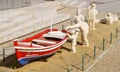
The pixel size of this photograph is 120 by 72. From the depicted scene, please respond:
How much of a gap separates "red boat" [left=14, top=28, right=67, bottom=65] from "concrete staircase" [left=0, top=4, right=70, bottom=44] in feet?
17.6

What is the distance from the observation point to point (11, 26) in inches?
1009

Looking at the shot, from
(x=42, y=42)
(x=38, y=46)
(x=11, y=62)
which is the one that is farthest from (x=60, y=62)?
(x=11, y=62)

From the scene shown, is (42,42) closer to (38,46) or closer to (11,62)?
(38,46)

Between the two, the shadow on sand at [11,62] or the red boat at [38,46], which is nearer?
the red boat at [38,46]

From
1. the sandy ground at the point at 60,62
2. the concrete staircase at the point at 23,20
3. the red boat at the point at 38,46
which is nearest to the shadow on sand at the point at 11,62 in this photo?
the sandy ground at the point at 60,62

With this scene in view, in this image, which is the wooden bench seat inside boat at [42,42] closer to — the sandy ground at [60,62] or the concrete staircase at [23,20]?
the sandy ground at [60,62]

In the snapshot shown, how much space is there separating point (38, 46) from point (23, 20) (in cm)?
1116

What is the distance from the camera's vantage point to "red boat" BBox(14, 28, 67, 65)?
16.1 meters

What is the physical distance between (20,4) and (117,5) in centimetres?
1709

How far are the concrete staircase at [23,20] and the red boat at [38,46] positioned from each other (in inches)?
211

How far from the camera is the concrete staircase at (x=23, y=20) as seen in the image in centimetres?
2425

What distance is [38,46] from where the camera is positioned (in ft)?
55.6

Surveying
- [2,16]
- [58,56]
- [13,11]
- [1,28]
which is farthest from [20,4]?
[58,56]

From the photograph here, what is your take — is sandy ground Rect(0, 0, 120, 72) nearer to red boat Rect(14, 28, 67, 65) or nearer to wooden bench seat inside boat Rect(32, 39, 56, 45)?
red boat Rect(14, 28, 67, 65)
